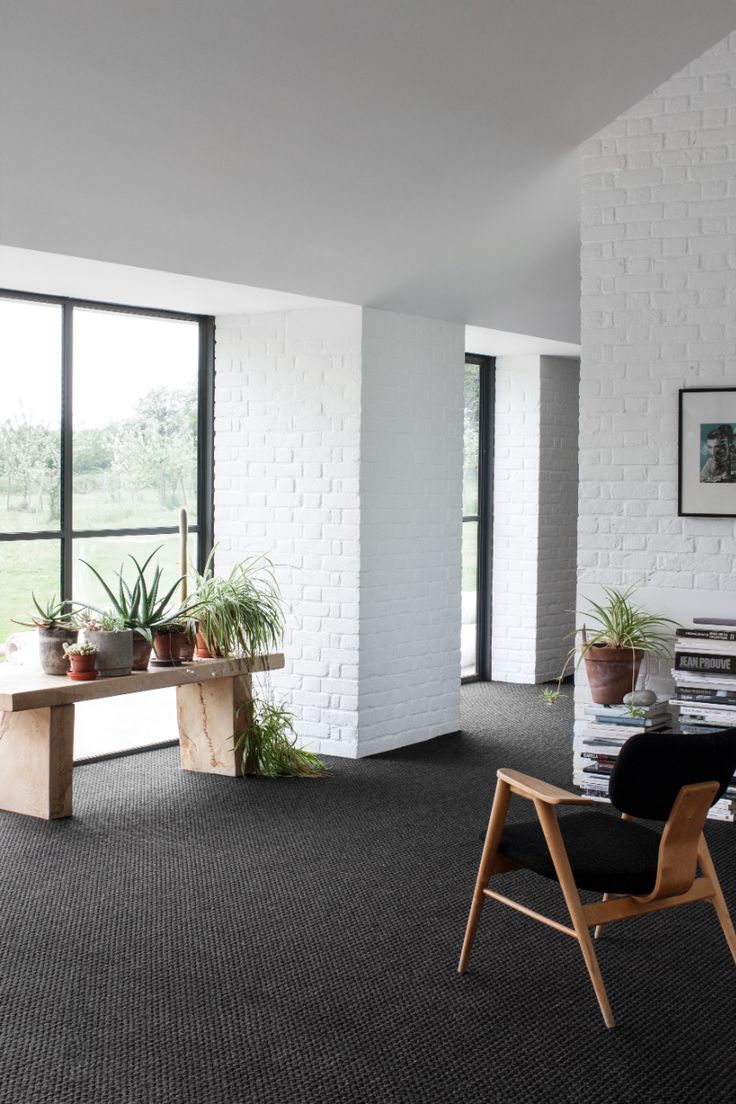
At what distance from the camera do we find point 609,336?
5594 millimetres

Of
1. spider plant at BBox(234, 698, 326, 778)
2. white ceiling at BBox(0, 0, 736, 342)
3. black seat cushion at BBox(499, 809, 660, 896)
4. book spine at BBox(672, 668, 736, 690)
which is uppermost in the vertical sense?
white ceiling at BBox(0, 0, 736, 342)

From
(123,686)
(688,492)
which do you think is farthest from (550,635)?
(123,686)

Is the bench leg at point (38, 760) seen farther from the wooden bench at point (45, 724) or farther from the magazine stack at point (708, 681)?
the magazine stack at point (708, 681)

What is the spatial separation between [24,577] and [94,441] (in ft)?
2.67

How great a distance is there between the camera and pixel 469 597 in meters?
9.05

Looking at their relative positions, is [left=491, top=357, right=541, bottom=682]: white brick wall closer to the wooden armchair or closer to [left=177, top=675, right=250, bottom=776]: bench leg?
[left=177, top=675, right=250, bottom=776]: bench leg

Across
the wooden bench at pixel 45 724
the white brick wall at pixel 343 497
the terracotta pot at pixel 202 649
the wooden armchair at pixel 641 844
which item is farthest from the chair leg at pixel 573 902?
the white brick wall at pixel 343 497

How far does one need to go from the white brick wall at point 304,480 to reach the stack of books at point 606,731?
145cm

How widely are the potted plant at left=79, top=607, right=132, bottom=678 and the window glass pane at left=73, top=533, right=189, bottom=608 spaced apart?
670 millimetres

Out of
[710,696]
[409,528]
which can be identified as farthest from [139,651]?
[710,696]

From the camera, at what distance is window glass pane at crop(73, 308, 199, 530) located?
20.6ft

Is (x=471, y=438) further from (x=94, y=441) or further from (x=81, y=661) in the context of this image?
(x=81, y=661)

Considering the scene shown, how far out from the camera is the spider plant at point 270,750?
607 cm

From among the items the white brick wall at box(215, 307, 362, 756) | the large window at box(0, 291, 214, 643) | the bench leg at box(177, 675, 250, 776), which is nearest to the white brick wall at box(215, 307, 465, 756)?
the white brick wall at box(215, 307, 362, 756)
